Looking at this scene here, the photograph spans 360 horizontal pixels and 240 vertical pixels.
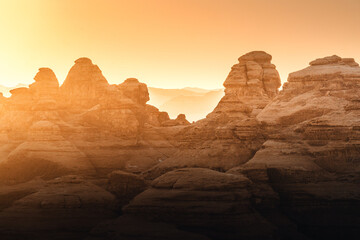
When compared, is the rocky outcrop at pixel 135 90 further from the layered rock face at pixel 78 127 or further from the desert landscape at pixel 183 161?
the desert landscape at pixel 183 161

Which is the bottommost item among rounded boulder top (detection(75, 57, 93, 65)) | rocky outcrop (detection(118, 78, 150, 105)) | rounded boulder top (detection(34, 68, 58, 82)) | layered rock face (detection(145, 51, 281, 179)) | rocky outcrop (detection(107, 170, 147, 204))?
rocky outcrop (detection(107, 170, 147, 204))

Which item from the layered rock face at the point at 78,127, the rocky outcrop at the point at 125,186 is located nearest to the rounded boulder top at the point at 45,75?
the layered rock face at the point at 78,127

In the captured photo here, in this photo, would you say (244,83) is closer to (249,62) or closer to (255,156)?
(249,62)

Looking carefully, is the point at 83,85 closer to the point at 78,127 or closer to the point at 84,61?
the point at 84,61

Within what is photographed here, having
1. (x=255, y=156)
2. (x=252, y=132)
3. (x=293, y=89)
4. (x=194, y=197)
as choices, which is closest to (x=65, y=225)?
(x=194, y=197)

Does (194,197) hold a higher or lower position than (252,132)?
lower

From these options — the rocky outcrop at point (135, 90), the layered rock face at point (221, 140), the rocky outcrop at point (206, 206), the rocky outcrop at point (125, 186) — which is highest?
the rocky outcrop at point (135, 90)

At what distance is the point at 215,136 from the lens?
228 feet

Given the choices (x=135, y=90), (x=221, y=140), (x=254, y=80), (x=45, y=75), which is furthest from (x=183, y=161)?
(x=254, y=80)

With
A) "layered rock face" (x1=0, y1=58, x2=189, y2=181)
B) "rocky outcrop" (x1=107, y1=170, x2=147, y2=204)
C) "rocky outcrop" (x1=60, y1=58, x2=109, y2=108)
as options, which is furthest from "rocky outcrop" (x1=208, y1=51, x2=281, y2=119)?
"rocky outcrop" (x1=107, y1=170, x2=147, y2=204)

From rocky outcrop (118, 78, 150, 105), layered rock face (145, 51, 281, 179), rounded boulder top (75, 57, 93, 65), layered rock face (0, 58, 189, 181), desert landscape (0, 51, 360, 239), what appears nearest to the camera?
desert landscape (0, 51, 360, 239)

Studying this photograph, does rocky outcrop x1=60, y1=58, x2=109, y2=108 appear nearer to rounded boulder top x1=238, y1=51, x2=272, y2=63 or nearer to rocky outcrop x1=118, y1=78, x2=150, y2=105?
rocky outcrop x1=118, y1=78, x2=150, y2=105

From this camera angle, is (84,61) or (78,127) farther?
(84,61)

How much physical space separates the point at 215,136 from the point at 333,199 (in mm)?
19200
